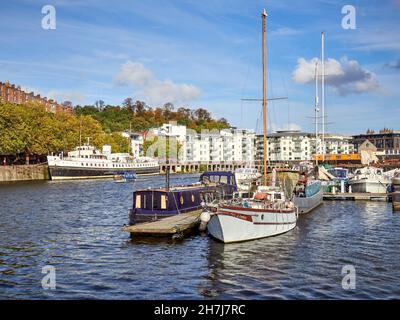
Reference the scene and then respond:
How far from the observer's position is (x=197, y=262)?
86.6 feet

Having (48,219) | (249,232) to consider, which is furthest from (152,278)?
(48,219)

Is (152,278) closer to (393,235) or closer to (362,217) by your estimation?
(393,235)

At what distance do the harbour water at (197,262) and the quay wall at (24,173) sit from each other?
224 feet

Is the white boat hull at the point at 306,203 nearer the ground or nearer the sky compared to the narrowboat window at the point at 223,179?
nearer the ground

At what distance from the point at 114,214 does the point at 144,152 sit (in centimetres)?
14044

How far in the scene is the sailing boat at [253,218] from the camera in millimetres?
30234

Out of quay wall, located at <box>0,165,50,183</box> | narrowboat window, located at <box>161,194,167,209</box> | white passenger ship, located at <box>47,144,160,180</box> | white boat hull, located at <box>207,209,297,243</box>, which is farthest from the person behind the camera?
white passenger ship, located at <box>47,144,160,180</box>

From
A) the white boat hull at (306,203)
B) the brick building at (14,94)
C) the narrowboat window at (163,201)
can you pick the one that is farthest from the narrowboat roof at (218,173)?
the brick building at (14,94)

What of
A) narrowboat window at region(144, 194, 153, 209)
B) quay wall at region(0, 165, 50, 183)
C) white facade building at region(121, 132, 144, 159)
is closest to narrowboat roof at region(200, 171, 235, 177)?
narrowboat window at region(144, 194, 153, 209)

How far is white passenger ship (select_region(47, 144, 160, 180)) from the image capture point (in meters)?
109

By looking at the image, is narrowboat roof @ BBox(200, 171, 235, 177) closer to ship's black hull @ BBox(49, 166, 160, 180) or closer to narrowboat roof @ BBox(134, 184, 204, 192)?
narrowboat roof @ BBox(134, 184, 204, 192)

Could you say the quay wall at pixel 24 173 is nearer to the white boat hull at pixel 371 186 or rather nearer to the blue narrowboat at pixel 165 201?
the blue narrowboat at pixel 165 201

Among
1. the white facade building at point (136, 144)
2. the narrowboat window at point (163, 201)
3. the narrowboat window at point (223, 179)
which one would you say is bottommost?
the narrowboat window at point (163, 201)

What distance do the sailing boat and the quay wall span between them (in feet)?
284
